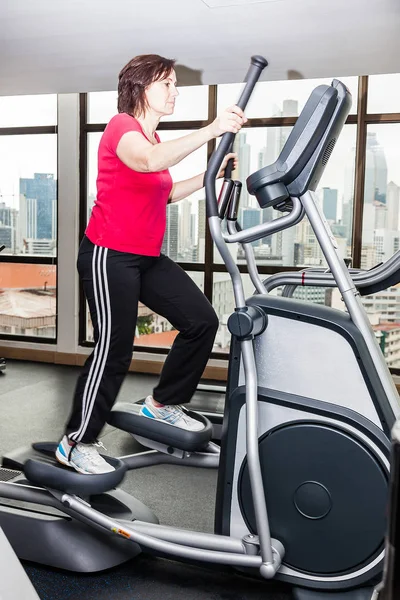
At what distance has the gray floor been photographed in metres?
1.97

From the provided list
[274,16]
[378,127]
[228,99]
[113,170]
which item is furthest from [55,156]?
[113,170]

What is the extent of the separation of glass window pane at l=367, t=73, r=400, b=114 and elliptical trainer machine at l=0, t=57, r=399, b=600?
304 cm

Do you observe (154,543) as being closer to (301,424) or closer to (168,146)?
(301,424)

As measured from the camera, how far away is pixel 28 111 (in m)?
5.57

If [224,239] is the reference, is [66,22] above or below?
above

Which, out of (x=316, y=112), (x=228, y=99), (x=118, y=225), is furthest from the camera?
(x=228, y=99)

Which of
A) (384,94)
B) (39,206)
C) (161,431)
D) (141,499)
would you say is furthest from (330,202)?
(161,431)

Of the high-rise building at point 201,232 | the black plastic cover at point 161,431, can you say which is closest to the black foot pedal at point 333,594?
the black plastic cover at point 161,431

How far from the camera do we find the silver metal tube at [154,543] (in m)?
1.80

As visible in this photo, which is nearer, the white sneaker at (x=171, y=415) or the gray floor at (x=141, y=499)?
the gray floor at (x=141, y=499)

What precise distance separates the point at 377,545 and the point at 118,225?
1.20 m

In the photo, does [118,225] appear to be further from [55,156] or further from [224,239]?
[55,156]

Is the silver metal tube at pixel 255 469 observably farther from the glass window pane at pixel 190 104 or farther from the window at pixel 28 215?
the window at pixel 28 215

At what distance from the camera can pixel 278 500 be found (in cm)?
184
